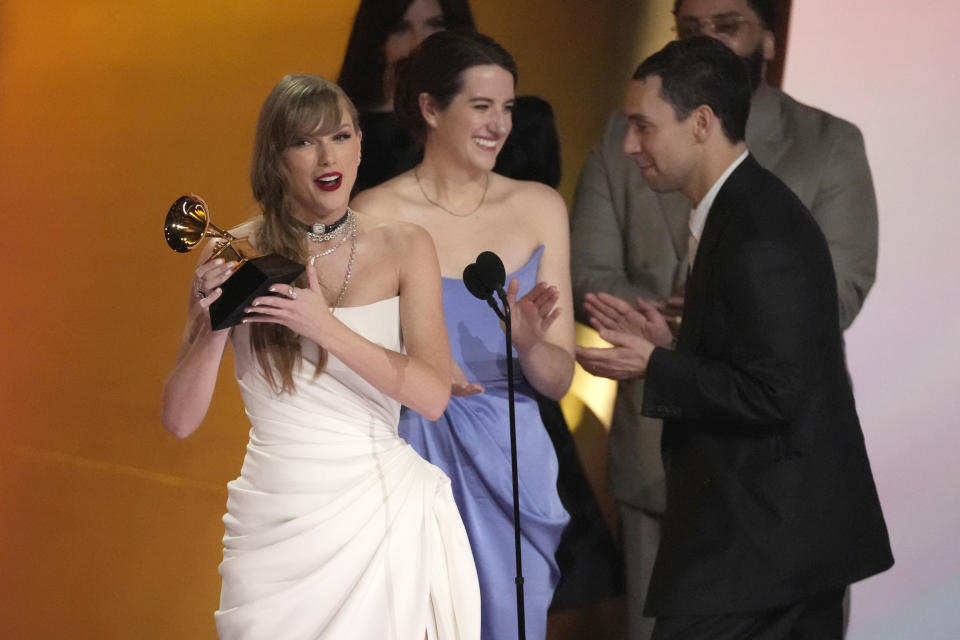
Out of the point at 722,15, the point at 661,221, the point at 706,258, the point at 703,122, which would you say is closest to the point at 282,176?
the point at 706,258

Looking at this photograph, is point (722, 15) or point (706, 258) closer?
point (706, 258)

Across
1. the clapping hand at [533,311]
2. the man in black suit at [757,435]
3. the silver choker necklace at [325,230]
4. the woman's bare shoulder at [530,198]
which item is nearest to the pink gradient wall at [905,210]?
the woman's bare shoulder at [530,198]

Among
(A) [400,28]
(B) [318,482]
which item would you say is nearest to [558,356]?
(B) [318,482]

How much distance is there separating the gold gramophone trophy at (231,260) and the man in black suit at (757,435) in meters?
1.09

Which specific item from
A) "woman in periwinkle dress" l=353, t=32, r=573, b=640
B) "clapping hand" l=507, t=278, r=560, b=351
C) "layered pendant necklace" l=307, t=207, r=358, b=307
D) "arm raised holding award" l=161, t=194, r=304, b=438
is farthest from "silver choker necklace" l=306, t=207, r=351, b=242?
"woman in periwinkle dress" l=353, t=32, r=573, b=640

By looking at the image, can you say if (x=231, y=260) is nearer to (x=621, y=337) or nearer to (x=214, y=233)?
(x=214, y=233)

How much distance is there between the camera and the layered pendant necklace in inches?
116

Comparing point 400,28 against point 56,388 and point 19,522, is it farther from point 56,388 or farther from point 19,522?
point 19,522

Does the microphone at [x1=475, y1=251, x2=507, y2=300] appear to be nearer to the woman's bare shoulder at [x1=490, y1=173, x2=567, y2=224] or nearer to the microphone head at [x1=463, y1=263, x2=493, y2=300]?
the microphone head at [x1=463, y1=263, x2=493, y2=300]

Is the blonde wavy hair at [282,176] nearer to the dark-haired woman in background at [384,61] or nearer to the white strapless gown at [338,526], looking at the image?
the white strapless gown at [338,526]

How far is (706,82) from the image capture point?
3.54 meters

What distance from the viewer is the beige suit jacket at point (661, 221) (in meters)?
4.38

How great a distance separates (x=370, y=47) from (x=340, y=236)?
1.57 meters

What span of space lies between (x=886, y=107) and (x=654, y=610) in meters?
2.30
